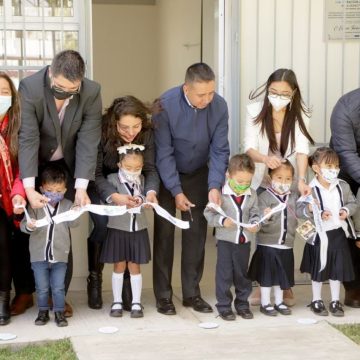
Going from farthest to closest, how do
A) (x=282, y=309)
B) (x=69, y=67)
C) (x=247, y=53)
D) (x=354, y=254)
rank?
(x=247, y=53)
(x=354, y=254)
(x=282, y=309)
(x=69, y=67)

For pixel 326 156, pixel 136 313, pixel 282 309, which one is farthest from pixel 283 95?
pixel 136 313

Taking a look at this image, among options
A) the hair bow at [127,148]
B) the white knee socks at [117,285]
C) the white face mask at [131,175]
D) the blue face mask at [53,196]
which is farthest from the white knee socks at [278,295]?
the blue face mask at [53,196]

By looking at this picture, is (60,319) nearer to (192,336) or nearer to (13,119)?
(192,336)

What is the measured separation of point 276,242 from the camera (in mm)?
5285

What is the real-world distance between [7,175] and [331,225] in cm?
214

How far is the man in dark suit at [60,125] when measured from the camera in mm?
4711

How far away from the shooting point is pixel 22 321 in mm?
5121

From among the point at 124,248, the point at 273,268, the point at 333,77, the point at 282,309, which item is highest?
the point at 333,77

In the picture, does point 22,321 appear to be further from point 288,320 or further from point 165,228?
point 288,320

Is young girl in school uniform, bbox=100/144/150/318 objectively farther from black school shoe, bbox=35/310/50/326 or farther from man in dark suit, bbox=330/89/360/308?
man in dark suit, bbox=330/89/360/308

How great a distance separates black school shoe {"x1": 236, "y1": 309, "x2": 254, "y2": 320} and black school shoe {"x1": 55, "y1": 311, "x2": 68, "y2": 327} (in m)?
1.14

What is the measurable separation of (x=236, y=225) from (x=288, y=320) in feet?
2.37

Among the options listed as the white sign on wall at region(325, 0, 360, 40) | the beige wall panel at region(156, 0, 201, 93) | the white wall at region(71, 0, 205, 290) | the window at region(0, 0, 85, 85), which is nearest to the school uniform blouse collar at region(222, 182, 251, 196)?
the window at region(0, 0, 85, 85)

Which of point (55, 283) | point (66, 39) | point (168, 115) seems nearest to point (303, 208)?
point (168, 115)
